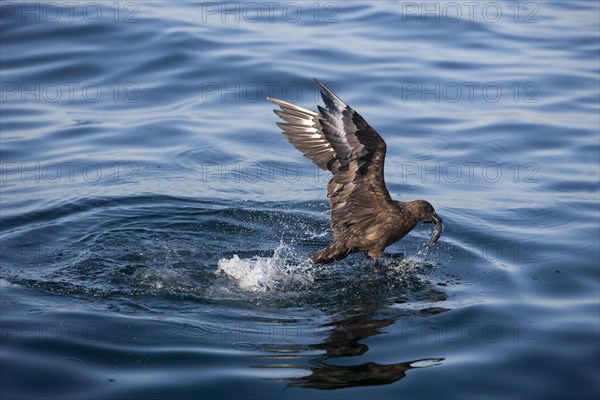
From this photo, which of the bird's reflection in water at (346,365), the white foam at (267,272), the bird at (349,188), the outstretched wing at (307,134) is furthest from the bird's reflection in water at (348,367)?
the outstretched wing at (307,134)

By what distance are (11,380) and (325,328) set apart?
2.37 metres

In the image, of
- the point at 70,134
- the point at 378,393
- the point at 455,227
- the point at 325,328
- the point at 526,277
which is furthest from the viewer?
the point at 70,134

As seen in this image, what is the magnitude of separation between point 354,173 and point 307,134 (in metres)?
0.83

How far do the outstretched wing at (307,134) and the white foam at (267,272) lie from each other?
0.96 meters

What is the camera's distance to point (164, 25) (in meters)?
16.6

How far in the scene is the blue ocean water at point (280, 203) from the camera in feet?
22.5

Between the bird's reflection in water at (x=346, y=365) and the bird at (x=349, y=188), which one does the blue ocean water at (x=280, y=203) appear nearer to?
the bird's reflection in water at (x=346, y=365)

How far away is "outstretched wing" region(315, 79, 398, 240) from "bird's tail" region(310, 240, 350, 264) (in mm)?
165

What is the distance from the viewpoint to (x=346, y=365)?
22.2ft

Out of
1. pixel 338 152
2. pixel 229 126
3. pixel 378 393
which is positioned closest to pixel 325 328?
pixel 378 393

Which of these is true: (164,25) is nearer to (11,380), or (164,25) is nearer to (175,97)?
(175,97)

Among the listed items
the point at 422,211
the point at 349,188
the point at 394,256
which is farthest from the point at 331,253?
the point at 422,211

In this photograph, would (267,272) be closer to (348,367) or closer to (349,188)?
(349,188)

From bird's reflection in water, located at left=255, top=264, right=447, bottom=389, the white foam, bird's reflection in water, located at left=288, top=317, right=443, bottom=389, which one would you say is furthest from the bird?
bird's reflection in water, located at left=288, top=317, right=443, bottom=389
